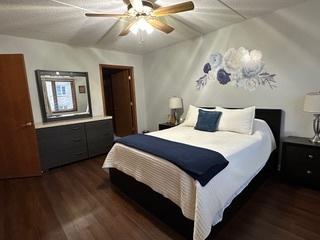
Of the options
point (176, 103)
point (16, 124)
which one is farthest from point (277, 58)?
point (16, 124)

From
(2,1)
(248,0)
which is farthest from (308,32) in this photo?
(2,1)

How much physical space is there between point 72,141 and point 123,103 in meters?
2.05

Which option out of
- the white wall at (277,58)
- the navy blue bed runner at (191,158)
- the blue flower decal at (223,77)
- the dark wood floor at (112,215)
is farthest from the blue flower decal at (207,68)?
the dark wood floor at (112,215)

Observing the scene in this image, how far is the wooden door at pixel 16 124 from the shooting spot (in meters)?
2.83

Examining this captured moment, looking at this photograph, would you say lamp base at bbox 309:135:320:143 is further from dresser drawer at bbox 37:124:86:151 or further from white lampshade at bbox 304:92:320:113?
dresser drawer at bbox 37:124:86:151

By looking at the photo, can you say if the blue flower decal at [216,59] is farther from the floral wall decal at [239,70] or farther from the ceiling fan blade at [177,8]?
the ceiling fan blade at [177,8]

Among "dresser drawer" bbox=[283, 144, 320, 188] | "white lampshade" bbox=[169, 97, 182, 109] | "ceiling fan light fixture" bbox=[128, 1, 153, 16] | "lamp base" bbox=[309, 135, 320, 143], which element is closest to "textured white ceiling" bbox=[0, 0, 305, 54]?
"ceiling fan light fixture" bbox=[128, 1, 153, 16]

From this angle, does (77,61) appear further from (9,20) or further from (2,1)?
(2,1)

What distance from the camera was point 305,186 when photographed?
2.38 meters

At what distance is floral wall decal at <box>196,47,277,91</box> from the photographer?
2869 millimetres

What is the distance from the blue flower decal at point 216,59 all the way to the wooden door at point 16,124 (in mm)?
3189

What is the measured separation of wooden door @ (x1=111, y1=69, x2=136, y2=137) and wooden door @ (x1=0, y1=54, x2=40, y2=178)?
2413 mm

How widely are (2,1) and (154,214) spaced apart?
287 cm

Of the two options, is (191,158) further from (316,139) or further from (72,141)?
(72,141)
